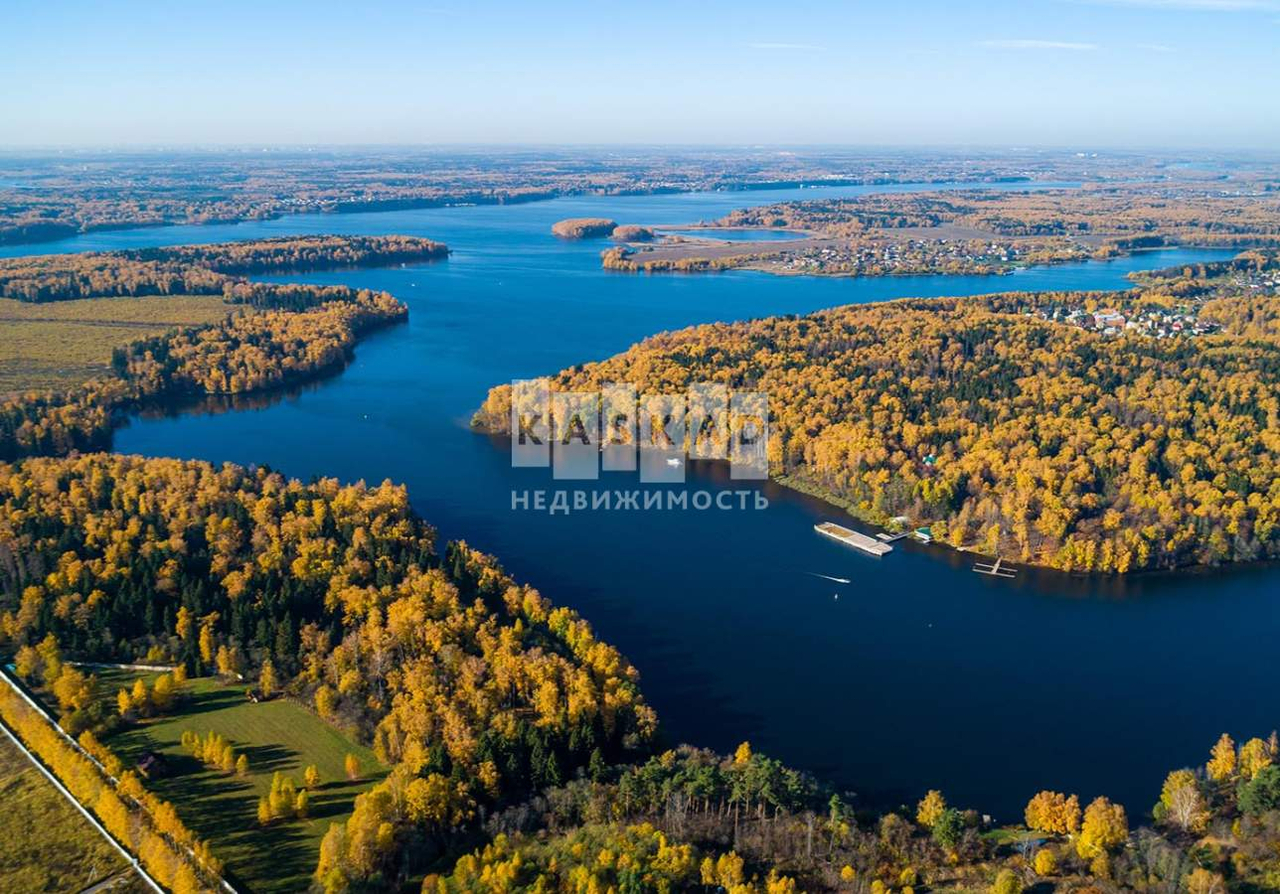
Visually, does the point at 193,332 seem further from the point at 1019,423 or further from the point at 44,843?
the point at 1019,423

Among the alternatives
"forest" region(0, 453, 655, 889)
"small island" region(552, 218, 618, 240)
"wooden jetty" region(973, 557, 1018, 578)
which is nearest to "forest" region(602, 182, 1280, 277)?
"small island" region(552, 218, 618, 240)

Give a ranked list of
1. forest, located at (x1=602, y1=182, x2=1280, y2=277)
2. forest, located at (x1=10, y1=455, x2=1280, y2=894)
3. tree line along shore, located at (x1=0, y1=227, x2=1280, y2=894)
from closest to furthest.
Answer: forest, located at (x1=10, y1=455, x2=1280, y2=894), tree line along shore, located at (x1=0, y1=227, x2=1280, y2=894), forest, located at (x1=602, y1=182, x2=1280, y2=277)

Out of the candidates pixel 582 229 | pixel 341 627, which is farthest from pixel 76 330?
pixel 582 229

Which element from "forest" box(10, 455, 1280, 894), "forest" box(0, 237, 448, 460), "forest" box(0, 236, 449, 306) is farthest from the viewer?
"forest" box(0, 236, 449, 306)

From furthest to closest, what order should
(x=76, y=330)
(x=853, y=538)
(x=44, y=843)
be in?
(x=76, y=330), (x=853, y=538), (x=44, y=843)

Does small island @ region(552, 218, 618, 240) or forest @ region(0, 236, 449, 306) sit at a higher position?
small island @ region(552, 218, 618, 240)

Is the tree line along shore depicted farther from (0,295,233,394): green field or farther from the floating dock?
(0,295,233,394): green field
